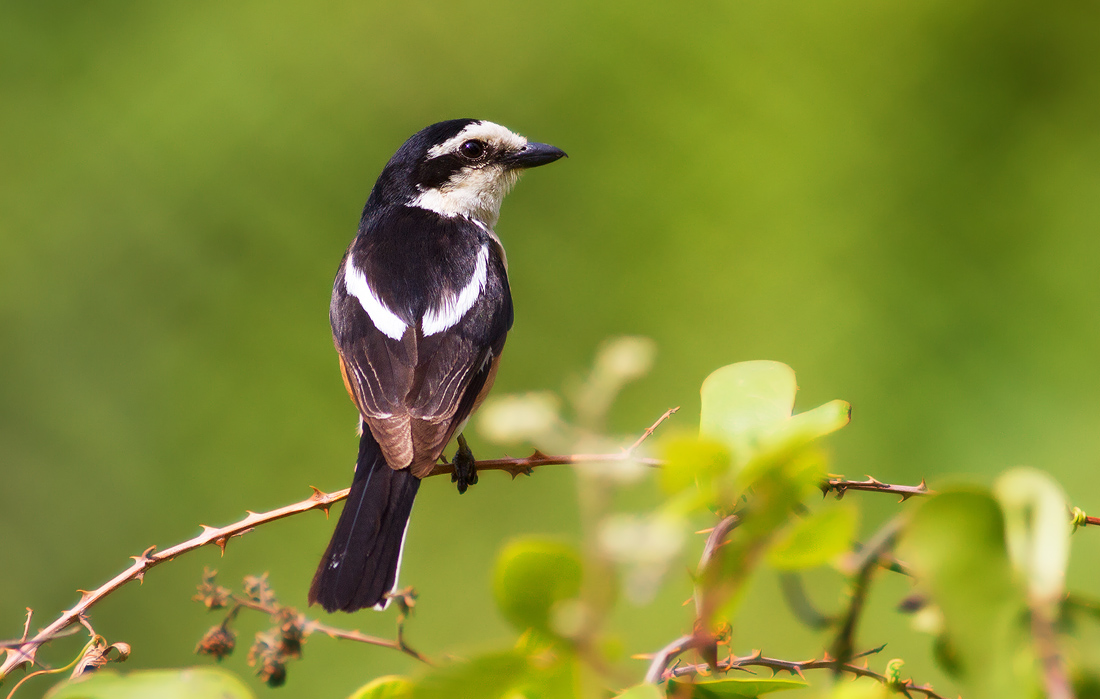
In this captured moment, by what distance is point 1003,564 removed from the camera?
0.61 meters

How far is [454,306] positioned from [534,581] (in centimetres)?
206

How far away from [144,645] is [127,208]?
243 cm

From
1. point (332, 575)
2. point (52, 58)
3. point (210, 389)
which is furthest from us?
point (52, 58)

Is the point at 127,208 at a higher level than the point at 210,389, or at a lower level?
higher

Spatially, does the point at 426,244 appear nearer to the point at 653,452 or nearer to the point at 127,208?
the point at 653,452

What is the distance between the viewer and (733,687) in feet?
2.52

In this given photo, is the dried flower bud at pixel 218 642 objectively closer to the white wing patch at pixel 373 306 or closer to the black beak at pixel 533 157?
the white wing patch at pixel 373 306

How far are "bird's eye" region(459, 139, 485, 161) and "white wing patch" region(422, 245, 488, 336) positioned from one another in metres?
0.64

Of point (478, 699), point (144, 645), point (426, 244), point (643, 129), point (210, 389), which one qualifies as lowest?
point (144, 645)

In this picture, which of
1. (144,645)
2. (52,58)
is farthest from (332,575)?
(52,58)

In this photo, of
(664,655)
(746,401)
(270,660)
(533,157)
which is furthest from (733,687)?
(533,157)

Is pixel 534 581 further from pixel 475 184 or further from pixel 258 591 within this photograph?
pixel 475 184

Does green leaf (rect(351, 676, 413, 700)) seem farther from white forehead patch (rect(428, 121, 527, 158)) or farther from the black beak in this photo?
the black beak

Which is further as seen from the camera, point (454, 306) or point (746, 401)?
point (454, 306)
